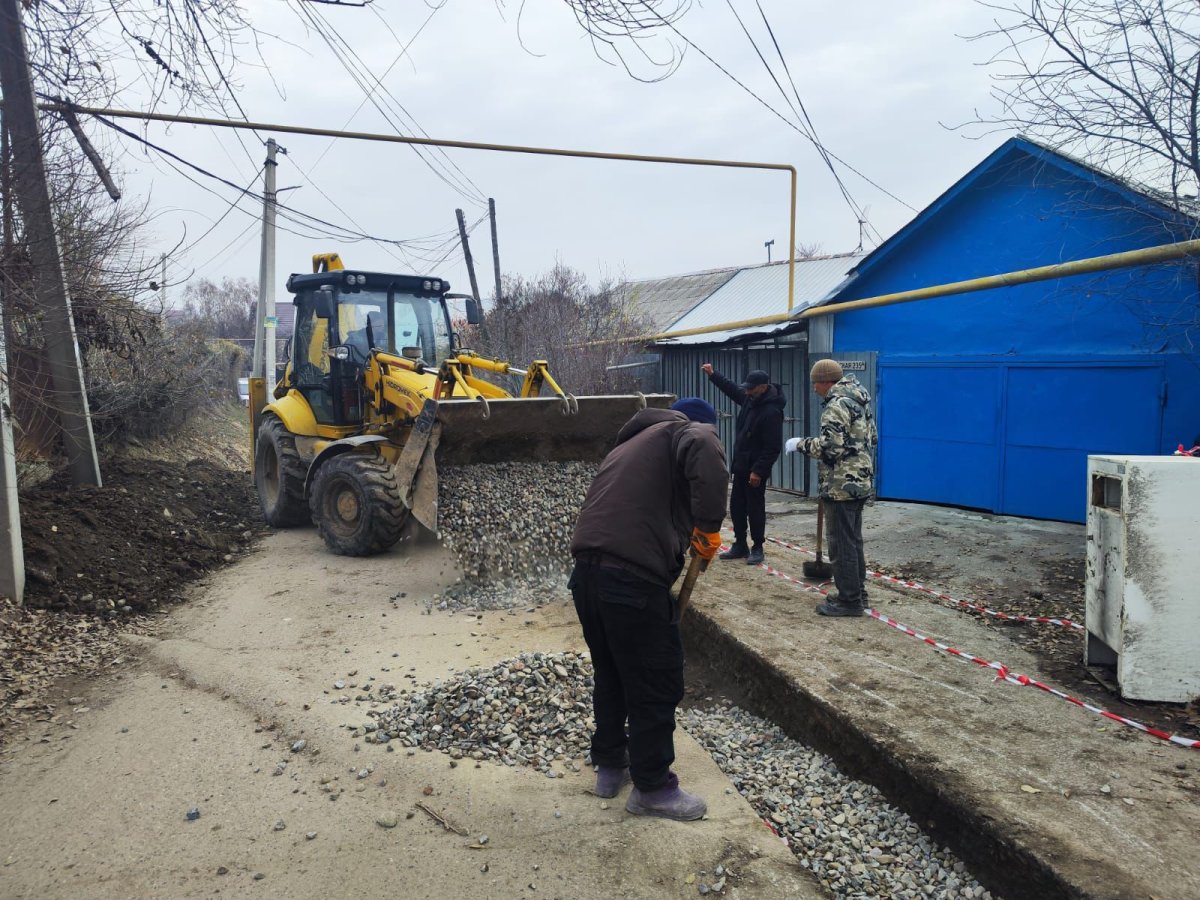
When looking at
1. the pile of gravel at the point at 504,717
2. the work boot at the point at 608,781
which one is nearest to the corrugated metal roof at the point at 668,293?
the pile of gravel at the point at 504,717

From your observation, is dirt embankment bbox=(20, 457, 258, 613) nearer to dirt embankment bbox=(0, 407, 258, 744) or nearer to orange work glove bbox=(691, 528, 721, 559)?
dirt embankment bbox=(0, 407, 258, 744)

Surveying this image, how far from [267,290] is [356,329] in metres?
7.68

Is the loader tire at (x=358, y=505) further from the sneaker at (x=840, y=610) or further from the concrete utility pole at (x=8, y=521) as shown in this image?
the sneaker at (x=840, y=610)

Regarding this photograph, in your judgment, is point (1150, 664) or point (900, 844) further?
point (1150, 664)

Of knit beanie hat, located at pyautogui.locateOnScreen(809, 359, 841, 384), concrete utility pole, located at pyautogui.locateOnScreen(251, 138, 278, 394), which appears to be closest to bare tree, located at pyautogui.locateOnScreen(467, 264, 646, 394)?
concrete utility pole, located at pyautogui.locateOnScreen(251, 138, 278, 394)

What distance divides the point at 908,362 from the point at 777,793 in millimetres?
7244

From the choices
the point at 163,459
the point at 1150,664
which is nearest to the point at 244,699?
the point at 1150,664

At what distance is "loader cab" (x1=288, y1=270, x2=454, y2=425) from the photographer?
877 cm

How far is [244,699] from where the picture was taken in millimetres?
4742

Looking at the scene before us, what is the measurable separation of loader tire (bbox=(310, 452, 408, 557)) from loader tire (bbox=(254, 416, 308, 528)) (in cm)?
129

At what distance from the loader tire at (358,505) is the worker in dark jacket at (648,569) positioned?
166 inches

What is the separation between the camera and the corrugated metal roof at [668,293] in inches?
771

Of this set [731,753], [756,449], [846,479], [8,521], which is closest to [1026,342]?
[756,449]

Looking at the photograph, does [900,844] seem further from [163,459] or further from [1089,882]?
[163,459]
